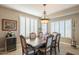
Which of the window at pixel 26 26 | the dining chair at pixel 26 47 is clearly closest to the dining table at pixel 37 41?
the dining chair at pixel 26 47

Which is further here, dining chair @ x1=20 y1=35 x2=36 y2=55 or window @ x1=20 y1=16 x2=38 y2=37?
dining chair @ x1=20 y1=35 x2=36 y2=55

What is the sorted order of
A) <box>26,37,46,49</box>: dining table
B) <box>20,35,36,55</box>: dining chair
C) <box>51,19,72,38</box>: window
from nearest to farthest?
<box>51,19,72,38</box>: window < <box>20,35,36,55</box>: dining chair < <box>26,37,46,49</box>: dining table

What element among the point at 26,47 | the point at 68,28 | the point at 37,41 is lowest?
the point at 26,47

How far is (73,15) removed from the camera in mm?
2023

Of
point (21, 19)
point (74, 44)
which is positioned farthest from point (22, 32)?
point (74, 44)

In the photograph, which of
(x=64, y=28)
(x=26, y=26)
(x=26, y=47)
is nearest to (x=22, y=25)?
(x=26, y=26)

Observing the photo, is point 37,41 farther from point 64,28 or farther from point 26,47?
point 64,28

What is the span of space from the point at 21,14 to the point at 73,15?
3.84 feet

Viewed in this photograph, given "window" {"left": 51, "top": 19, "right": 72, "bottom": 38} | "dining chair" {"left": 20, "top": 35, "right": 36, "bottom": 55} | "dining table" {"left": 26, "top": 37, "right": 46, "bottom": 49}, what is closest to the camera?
"window" {"left": 51, "top": 19, "right": 72, "bottom": 38}

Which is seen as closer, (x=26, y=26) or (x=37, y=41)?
(x=26, y=26)

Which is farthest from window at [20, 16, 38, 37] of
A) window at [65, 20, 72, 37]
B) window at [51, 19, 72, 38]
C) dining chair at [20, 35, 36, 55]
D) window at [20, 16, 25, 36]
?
window at [65, 20, 72, 37]

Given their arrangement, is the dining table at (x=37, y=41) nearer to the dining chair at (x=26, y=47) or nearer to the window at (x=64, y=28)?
the dining chair at (x=26, y=47)

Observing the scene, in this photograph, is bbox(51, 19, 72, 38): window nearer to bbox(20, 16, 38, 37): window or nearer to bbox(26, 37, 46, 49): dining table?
bbox(20, 16, 38, 37): window

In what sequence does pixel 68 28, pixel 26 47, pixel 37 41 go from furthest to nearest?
pixel 37 41
pixel 26 47
pixel 68 28
